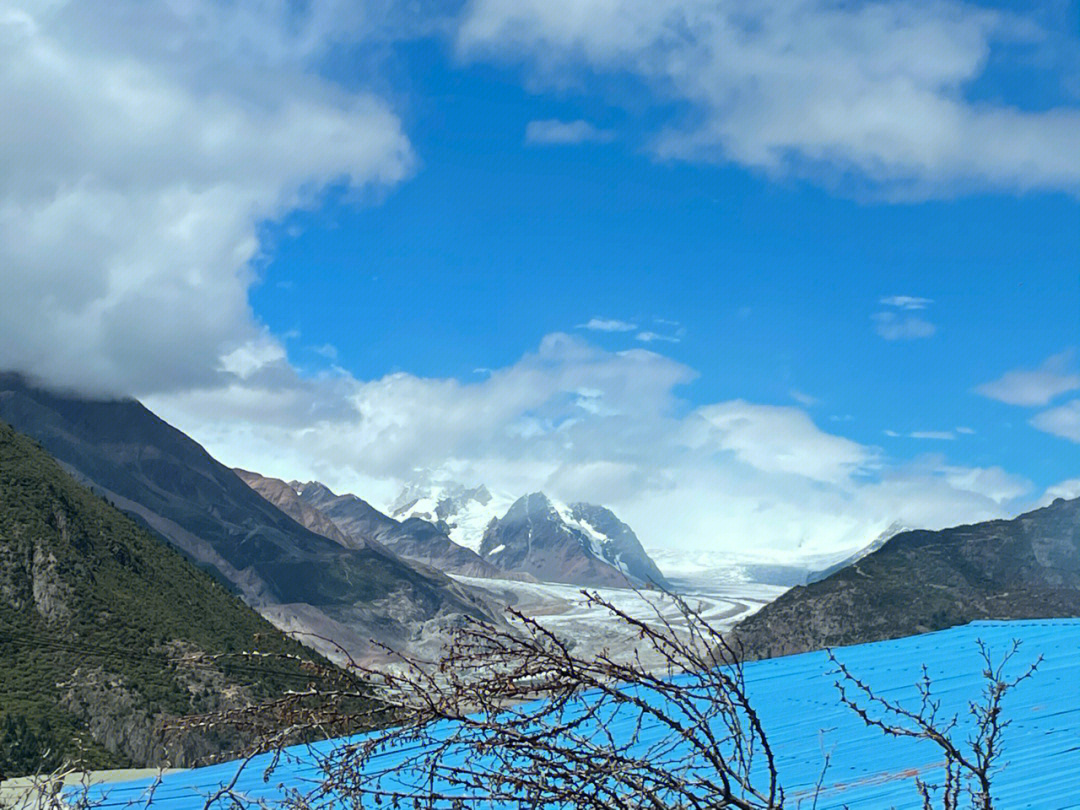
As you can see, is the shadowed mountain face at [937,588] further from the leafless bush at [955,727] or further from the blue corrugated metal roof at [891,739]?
the leafless bush at [955,727]

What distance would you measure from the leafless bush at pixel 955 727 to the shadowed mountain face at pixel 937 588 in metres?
61.3

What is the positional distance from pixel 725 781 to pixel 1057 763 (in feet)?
47.8

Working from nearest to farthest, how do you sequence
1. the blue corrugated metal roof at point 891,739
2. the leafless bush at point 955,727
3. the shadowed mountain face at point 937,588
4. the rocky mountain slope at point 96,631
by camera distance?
1. the leafless bush at point 955,727
2. the blue corrugated metal roof at point 891,739
3. the rocky mountain slope at point 96,631
4. the shadowed mountain face at point 937,588

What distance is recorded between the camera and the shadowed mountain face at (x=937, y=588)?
84688 millimetres

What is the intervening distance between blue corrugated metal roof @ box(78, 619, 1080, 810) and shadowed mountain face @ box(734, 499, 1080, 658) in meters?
49.0

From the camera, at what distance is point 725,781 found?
4.16 meters

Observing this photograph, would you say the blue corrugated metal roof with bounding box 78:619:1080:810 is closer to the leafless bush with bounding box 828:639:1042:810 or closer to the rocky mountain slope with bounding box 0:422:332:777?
the leafless bush with bounding box 828:639:1042:810

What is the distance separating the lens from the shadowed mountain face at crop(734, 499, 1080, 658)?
84688 mm

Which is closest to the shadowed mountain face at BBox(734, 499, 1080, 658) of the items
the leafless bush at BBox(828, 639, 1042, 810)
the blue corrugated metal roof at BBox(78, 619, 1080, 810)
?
the blue corrugated metal roof at BBox(78, 619, 1080, 810)

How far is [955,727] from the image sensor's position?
62.5 ft

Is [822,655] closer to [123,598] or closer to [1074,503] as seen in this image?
[123,598]

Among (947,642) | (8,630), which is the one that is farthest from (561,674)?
(8,630)

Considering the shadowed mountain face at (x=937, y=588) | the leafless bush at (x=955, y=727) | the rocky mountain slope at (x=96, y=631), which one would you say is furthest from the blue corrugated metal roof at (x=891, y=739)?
the shadowed mountain face at (x=937, y=588)

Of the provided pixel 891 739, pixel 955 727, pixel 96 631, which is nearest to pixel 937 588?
pixel 96 631
